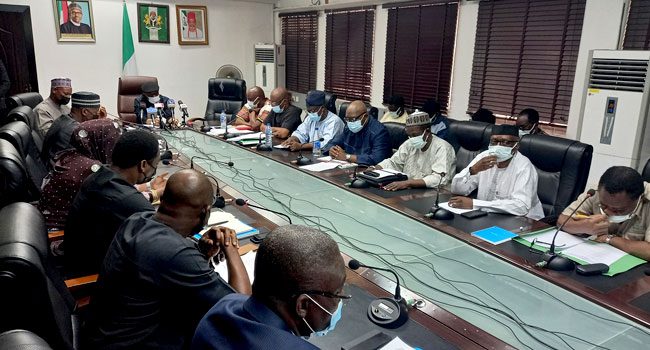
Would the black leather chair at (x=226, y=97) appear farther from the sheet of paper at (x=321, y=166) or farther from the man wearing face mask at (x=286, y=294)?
the man wearing face mask at (x=286, y=294)

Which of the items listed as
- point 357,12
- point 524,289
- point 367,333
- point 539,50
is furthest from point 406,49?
point 367,333

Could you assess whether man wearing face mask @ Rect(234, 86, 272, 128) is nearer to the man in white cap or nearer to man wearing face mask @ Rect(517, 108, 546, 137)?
the man in white cap

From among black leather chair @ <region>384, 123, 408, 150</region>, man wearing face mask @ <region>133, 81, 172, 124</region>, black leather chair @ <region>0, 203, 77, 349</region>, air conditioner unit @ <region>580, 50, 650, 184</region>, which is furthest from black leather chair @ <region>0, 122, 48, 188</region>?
air conditioner unit @ <region>580, 50, 650, 184</region>

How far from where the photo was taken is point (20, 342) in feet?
2.49

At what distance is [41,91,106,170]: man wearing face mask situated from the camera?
2.94 m

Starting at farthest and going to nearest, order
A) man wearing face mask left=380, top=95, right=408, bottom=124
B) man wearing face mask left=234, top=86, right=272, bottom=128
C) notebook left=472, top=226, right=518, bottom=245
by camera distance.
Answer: man wearing face mask left=234, top=86, right=272, bottom=128, man wearing face mask left=380, top=95, right=408, bottom=124, notebook left=472, top=226, right=518, bottom=245

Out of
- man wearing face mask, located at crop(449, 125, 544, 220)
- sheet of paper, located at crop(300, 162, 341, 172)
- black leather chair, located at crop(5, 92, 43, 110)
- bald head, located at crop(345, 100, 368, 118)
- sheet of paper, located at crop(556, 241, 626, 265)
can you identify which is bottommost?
sheet of paper, located at crop(556, 241, 626, 265)

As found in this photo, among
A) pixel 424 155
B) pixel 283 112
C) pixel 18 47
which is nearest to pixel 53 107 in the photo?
pixel 283 112

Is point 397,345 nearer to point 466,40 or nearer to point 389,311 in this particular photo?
point 389,311

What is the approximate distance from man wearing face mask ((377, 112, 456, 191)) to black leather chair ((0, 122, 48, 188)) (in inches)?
87.4

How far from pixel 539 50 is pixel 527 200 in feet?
7.10

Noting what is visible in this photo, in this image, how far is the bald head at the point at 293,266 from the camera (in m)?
0.85

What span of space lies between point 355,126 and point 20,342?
3.09 metres

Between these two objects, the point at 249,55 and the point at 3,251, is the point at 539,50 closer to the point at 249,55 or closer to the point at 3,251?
the point at 3,251
